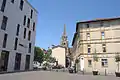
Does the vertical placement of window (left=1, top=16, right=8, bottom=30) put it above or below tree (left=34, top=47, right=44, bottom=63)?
above

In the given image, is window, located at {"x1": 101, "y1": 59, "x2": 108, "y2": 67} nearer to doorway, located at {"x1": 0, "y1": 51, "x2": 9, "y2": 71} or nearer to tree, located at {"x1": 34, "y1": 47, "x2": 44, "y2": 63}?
doorway, located at {"x1": 0, "y1": 51, "x2": 9, "y2": 71}

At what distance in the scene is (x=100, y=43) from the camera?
34.5 metres

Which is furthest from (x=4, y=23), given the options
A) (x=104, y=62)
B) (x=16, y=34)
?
(x=104, y=62)

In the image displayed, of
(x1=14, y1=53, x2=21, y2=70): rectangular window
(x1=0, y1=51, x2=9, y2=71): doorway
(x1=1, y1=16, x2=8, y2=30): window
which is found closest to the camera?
(x1=1, y1=16, x2=8, y2=30): window

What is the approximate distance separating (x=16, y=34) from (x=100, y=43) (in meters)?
19.2

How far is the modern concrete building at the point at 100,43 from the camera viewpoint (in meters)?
33.2

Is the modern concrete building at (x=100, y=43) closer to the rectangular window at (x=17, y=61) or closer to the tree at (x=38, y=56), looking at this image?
the rectangular window at (x=17, y=61)

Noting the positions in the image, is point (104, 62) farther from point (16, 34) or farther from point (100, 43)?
point (16, 34)

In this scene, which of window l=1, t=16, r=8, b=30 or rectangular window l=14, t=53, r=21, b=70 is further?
rectangular window l=14, t=53, r=21, b=70

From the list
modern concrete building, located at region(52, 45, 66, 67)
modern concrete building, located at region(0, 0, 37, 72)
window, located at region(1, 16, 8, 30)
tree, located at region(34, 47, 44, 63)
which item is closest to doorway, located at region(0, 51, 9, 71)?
modern concrete building, located at region(0, 0, 37, 72)

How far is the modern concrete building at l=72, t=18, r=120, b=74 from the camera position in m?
33.2

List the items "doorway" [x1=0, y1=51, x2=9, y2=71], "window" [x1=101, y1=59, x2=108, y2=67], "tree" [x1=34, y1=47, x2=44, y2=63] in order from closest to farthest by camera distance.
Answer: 1. "doorway" [x1=0, y1=51, x2=9, y2=71]
2. "window" [x1=101, y1=59, x2=108, y2=67]
3. "tree" [x1=34, y1=47, x2=44, y2=63]

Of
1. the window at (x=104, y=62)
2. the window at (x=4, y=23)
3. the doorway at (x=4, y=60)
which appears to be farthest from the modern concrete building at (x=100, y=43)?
the window at (x=4, y=23)

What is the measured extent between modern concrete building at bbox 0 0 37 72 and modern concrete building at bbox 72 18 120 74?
12924 mm
